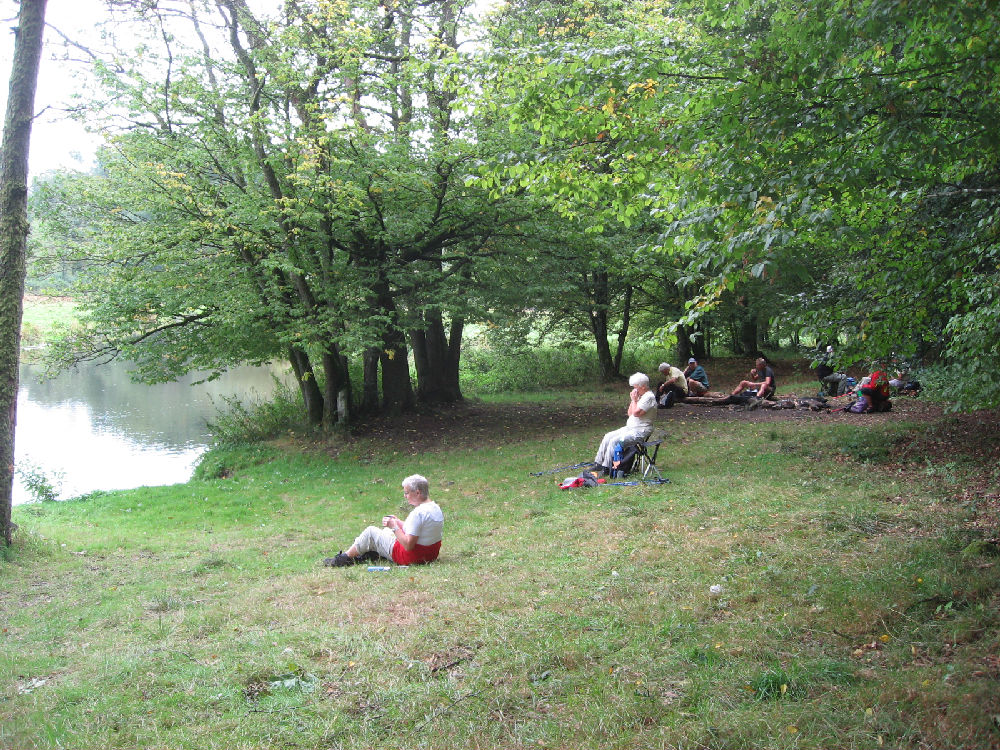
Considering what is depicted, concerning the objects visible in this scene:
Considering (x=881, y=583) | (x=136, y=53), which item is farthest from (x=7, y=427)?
(x=881, y=583)

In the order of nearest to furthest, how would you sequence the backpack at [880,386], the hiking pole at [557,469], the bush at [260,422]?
the hiking pole at [557,469], the backpack at [880,386], the bush at [260,422]

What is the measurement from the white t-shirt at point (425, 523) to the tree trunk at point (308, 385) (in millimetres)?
8834

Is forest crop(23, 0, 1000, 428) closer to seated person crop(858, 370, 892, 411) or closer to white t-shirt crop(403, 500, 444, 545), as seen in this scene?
seated person crop(858, 370, 892, 411)

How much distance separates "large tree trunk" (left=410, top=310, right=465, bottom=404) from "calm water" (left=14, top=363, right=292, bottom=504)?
147 inches

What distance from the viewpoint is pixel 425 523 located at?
606 centimetres

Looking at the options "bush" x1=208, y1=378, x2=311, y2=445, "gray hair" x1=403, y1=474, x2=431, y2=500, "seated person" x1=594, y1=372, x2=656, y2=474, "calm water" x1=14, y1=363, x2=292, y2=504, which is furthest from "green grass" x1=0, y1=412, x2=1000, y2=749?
"bush" x1=208, y1=378, x2=311, y2=445

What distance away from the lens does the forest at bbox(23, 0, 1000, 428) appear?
3.98 meters

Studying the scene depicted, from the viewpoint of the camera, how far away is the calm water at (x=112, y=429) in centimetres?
1552

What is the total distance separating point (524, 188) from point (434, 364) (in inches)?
304

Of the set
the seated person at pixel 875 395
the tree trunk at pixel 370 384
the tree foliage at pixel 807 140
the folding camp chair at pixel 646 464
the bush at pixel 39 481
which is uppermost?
the tree foliage at pixel 807 140

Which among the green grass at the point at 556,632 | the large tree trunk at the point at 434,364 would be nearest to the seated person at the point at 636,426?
the green grass at the point at 556,632

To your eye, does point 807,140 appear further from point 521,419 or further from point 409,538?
point 521,419

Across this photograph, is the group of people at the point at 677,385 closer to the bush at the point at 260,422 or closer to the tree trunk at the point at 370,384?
the tree trunk at the point at 370,384

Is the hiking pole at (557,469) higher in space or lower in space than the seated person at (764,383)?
lower
